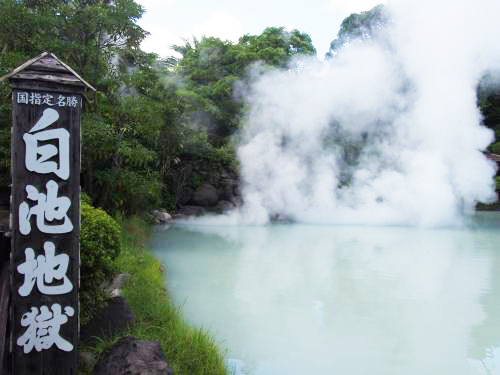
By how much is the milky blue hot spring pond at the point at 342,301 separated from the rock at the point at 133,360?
1080 millimetres

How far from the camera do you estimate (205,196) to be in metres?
14.9

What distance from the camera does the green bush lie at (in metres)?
3.74

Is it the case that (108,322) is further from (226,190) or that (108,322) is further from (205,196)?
(226,190)

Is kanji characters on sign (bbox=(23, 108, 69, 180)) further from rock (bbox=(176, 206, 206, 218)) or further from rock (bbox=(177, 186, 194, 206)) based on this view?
rock (bbox=(177, 186, 194, 206))

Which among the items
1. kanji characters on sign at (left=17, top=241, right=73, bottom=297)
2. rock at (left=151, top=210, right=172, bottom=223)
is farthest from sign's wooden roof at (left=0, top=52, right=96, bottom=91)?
rock at (left=151, top=210, right=172, bottom=223)

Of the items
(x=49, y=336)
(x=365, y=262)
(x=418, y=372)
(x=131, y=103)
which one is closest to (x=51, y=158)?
(x=49, y=336)

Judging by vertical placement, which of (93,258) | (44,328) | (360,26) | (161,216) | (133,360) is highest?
(360,26)

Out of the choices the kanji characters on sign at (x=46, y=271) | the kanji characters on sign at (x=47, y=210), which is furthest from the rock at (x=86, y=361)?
the kanji characters on sign at (x=47, y=210)

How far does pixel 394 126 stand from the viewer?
15.6 m

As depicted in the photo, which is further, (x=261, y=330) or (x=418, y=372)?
(x=261, y=330)

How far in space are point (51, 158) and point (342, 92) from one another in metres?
13.8

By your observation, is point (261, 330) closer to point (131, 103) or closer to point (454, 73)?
point (131, 103)

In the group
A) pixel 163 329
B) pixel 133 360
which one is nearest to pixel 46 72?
pixel 133 360

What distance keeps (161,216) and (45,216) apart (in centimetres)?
1044
